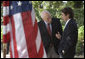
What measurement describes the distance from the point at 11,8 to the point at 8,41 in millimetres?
409

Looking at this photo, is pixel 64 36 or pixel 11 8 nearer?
pixel 11 8

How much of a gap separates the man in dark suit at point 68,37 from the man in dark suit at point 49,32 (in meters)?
0.25

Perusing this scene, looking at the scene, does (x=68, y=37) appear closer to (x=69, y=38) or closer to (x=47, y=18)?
(x=69, y=38)

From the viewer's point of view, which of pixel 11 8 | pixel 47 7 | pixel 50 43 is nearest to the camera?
pixel 11 8

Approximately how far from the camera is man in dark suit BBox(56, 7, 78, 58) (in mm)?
4555

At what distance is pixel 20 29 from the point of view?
3.52m

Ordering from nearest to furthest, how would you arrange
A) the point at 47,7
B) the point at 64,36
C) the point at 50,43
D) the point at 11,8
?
the point at 11,8, the point at 64,36, the point at 50,43, the point at 47,7

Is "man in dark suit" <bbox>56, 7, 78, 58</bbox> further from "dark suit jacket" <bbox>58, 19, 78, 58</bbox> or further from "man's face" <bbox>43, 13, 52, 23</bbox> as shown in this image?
"man's face" <bbox>43, 13, 52, 23</bbox>

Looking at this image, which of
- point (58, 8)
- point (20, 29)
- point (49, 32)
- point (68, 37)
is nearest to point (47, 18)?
point (49, 32)

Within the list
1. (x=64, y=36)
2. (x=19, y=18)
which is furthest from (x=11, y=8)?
(x=64, y=36)

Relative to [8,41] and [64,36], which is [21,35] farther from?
[64,36]

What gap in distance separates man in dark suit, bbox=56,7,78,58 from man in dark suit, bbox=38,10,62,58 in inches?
10.0

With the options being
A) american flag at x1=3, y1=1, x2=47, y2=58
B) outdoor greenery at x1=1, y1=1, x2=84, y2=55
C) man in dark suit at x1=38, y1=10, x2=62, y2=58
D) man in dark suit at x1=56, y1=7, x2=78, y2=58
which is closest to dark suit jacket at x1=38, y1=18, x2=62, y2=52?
man in dark suit at x1=38, y1=10, x2=62, y2=58

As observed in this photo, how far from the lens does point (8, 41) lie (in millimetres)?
3561
